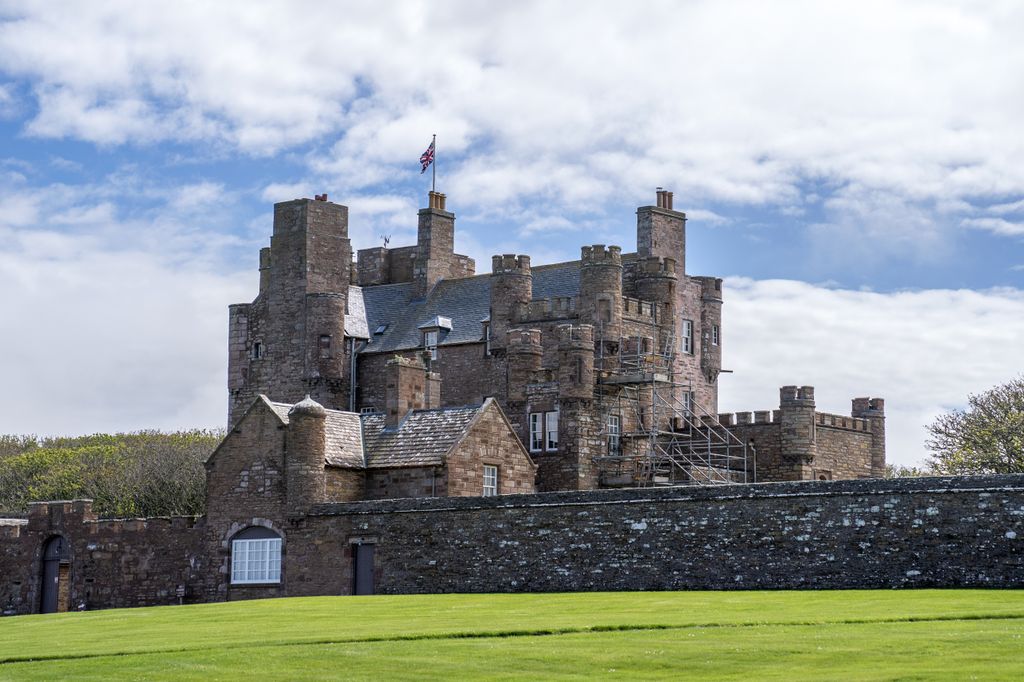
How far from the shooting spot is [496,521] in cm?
4075

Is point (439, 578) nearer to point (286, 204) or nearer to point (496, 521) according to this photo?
point (496, 521)

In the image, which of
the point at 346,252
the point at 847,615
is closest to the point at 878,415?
the point at 346,252

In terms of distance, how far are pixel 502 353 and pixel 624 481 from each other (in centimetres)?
755

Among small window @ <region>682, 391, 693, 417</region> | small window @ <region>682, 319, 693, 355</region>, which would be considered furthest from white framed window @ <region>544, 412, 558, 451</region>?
small window @ <region>682, 319, 693, 355</region>

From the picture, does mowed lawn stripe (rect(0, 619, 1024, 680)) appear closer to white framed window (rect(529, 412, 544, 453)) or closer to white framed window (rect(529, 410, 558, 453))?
white framed window (rect(529, 410, 558, 453))

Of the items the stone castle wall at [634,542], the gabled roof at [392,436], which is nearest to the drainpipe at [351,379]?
the gabled roof at [392,436]

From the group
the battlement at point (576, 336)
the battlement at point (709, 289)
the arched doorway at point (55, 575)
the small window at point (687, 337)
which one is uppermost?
the battlement at point (709, 289)

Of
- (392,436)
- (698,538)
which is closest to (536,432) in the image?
(392,436)

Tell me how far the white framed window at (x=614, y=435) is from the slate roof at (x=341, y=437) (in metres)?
12.7

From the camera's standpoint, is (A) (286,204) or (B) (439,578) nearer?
(B) (439,578)

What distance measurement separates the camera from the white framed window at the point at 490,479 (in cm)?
4979

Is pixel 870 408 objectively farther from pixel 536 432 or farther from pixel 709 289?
pixel 536 432

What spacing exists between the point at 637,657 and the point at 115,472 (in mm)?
62000

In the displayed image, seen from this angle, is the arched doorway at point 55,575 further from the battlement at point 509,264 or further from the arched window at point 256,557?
the battlement at point 509,264
